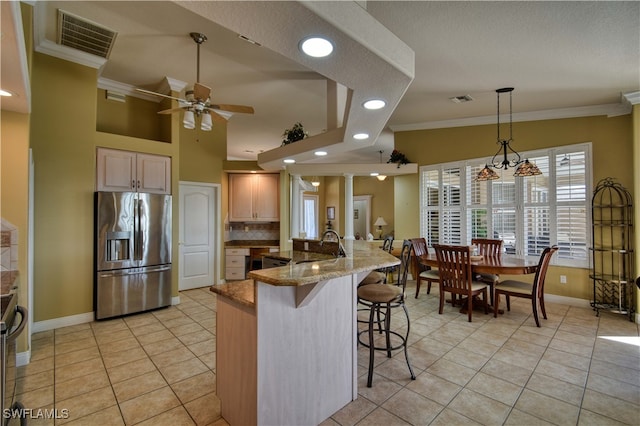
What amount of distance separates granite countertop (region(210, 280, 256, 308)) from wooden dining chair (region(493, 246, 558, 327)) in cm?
342

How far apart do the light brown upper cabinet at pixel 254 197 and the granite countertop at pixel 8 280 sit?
3611 millimetres

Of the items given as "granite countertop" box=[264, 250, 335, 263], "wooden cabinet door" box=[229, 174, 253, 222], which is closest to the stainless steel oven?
→ "granite countertop" box=[264, 250, 335, 263]

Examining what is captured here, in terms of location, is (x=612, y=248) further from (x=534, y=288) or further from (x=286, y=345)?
(x=286, y=345)

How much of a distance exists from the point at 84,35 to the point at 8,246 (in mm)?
2264

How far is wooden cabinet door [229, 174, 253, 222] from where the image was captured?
19.9 ft

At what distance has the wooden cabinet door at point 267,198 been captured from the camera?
20.0 ft

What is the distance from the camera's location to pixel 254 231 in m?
6.48

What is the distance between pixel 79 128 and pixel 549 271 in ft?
22.6

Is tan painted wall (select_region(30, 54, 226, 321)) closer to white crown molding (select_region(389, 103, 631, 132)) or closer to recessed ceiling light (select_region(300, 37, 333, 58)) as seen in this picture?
recessed ceiling light (select_region(300, 37, 333, 58))

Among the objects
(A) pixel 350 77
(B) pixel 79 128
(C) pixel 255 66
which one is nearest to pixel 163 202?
(B) pixel 79 128

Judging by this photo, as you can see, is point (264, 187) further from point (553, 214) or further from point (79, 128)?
point (553, 214)

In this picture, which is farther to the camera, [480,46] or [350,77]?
[480,46]

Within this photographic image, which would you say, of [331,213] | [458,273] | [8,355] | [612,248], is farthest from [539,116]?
[331,213]

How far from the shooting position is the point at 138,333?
11.3 ft
